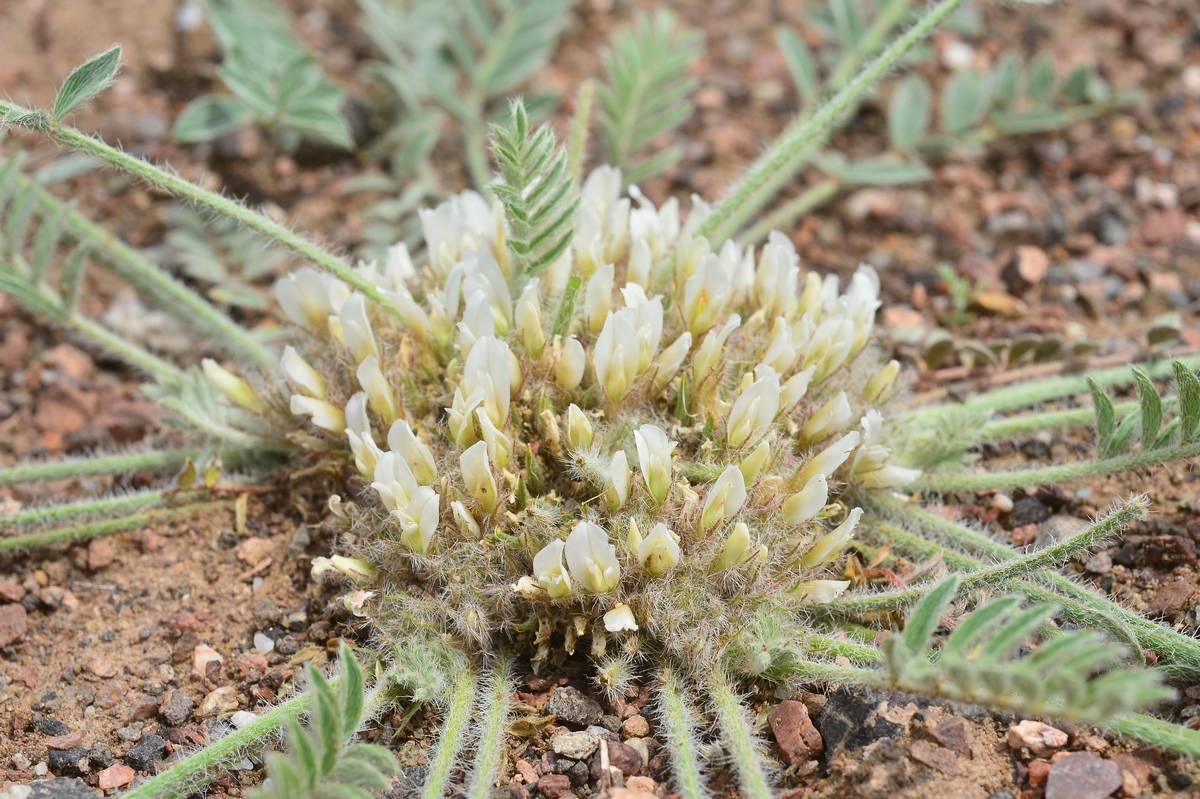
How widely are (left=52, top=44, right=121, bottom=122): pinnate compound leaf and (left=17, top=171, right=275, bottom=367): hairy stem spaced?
1168 millimetres

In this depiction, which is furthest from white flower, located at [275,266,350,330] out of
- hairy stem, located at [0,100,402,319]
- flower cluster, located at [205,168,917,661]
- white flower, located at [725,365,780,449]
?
white flower, located at [725,365,780,449]

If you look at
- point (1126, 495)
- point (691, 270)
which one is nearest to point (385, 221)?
point (691, 270)

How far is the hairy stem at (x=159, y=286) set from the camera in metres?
3.69

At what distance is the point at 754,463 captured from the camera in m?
2.73

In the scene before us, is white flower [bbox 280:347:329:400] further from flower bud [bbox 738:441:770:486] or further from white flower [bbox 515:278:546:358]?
flower bud [bbox 738:441:770:486]

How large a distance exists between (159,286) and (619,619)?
219 cm

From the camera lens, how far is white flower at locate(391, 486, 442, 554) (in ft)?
8.54

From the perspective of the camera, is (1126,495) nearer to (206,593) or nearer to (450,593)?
(450,593)

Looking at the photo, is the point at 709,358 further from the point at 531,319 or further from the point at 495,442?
the point at 495,442

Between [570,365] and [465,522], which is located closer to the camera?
[465,522]

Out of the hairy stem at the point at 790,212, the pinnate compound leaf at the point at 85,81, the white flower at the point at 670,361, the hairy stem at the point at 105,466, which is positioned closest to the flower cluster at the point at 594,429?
the white flower at the point at 670,361

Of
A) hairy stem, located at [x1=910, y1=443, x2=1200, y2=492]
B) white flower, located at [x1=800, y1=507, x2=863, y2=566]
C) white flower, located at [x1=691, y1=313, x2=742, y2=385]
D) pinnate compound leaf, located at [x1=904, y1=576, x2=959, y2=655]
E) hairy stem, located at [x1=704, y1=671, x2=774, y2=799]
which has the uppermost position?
white flower, located at [x1=691, y1=313, x2=742, y2=385]

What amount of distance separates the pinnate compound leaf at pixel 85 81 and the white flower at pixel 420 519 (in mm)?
1230

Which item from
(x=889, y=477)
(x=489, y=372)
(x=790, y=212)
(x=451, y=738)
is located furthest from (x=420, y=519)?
(x=790, y=212)
